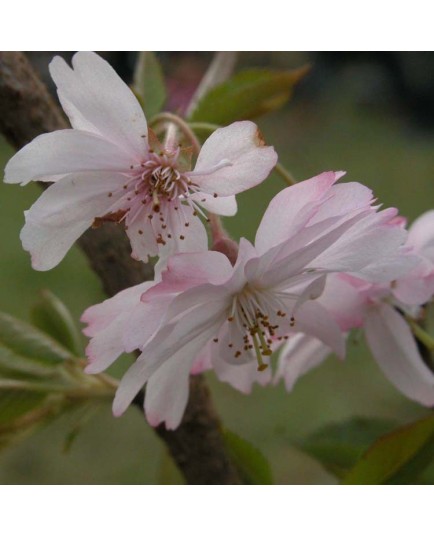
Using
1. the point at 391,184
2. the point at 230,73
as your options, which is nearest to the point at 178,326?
the point at 230,73

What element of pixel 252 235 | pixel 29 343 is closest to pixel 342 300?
pixel 29 343

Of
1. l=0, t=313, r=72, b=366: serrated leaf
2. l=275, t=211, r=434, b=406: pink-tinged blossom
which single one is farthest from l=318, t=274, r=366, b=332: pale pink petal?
l=0, t=313, r=72, b=366: serrated leaf

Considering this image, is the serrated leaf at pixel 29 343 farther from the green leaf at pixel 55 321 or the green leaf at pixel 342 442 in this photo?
the green leaf at pixel 342 442

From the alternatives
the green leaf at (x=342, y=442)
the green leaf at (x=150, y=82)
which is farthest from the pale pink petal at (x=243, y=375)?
the green leaf at (x=150, y=82)

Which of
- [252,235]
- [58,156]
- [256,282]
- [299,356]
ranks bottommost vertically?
[252,235]

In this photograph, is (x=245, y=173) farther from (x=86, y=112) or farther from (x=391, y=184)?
(x=391, y=184)

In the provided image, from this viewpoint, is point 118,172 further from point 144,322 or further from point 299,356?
point 299,356
